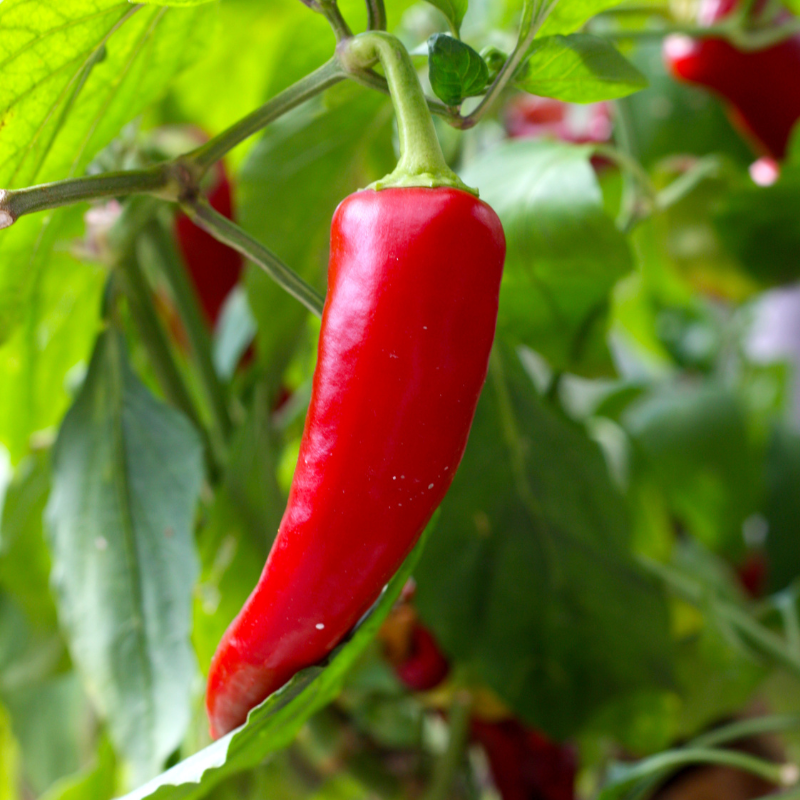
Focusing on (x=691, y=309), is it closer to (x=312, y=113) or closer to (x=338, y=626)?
(x=312, y=113)

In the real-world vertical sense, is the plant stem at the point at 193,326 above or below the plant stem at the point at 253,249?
below

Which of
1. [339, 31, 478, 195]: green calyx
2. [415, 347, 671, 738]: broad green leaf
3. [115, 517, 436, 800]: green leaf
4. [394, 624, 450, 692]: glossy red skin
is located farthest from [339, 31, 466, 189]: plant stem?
[394, 624, 450, 692]: glossy red skin

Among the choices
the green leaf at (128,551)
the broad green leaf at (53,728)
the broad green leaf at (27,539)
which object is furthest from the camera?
the broad green leaf at (53,728)

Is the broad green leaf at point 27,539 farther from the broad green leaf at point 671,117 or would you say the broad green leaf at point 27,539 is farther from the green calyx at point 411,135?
the broad green leaf at point 671,117

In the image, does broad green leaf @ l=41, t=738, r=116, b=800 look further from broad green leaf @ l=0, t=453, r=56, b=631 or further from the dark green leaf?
the dark green leaf

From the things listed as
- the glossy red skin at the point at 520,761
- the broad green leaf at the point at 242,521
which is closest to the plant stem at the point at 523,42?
the broad green leaf at the point at 242,521

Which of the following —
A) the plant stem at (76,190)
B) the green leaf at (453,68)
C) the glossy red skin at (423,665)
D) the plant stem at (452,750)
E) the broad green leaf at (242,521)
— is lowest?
the plant stem at (452,750)

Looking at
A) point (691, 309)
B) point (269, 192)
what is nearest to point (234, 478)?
point (269, 192)
